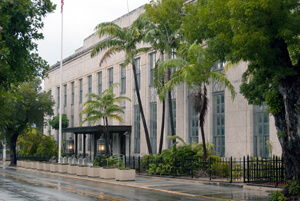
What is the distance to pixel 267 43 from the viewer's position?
14.3 m

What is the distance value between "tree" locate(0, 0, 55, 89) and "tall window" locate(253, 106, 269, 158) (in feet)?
58.0

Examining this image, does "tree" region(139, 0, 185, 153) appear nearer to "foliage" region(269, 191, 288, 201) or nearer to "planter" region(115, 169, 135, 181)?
"planter" region(115, 169, 135, 181)

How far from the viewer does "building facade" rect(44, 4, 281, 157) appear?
29611mm

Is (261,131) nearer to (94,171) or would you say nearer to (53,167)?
(94,171)

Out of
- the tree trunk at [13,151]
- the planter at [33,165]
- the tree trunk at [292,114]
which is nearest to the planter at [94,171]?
the planter at [33,165]

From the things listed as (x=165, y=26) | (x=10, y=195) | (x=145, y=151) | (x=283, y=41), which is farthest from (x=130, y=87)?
(x=283, y=41)

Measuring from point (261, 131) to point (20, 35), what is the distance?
Answer: 19184mm

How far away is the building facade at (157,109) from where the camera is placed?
29611 millimetres

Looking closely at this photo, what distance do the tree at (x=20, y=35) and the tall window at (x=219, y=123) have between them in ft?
63.2

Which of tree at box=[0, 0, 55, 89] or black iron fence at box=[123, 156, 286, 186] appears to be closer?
tree at box=[0, 0, 55, 89]

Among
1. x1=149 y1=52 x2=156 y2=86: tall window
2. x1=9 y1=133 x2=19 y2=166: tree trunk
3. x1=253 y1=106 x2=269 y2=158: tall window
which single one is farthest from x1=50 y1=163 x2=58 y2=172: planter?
x1=253 y1=106 x2=269 y2=158: tall window

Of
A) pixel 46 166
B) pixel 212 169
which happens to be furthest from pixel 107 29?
pixel 46 166

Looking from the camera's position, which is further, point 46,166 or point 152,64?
point 46,166

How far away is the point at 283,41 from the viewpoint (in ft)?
50.2
